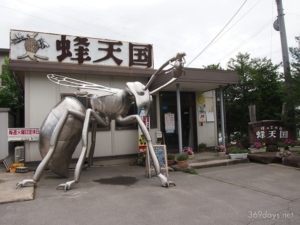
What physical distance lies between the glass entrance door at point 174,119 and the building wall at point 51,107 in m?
1.50

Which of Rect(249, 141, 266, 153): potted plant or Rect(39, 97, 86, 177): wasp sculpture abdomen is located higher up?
Rect(39, 97, 86, 177): wasp sculpture abdomen

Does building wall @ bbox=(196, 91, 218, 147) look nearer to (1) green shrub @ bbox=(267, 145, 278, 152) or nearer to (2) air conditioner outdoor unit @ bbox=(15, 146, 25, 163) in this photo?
(1) green shrub @ bbox=(267, 145, 278, 152)

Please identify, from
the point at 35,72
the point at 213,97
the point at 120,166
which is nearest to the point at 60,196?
the point at 120,166

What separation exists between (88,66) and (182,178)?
18.1 ft

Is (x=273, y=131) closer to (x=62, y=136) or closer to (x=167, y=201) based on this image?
(x=167, y=201)

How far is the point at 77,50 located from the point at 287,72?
8.50 meters

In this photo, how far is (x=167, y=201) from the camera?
5.02 meters

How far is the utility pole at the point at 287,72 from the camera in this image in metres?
10.1

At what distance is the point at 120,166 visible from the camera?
952cm

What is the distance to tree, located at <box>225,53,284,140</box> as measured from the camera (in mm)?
13820

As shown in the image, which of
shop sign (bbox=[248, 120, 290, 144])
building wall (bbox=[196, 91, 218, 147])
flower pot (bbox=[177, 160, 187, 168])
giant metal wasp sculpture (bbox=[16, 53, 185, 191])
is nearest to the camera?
giant metal wasp sculpture (bbox=[16, 53, 185, 191])

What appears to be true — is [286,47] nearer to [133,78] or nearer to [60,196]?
[133,78]

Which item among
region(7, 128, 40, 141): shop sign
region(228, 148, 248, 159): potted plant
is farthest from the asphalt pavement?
region(228, 148, 248, 159): potted plant

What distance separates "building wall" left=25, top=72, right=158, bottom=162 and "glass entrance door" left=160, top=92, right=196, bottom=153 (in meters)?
1.50
